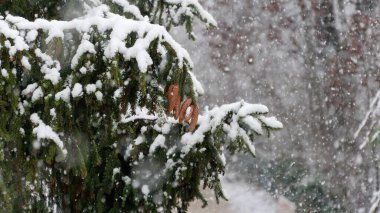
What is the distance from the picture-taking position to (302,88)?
603 inches

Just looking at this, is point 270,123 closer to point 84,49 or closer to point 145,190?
point 145,190

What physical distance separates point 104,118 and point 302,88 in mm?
12519

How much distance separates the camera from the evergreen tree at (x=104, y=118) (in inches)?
113

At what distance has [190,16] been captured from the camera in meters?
3.89

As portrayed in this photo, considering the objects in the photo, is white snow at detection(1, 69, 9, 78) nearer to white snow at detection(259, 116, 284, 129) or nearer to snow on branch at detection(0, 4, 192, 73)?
snow on branch at detection(0, 4, 192, 73)

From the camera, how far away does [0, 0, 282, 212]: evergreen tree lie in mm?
2861

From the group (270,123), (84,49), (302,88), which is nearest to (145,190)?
(270,123)

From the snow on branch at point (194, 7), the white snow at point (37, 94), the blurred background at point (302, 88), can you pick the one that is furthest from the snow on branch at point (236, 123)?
the blurred background at point (302, 88)

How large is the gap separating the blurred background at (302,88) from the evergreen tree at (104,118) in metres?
8.58

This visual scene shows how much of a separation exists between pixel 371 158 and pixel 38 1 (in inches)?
392

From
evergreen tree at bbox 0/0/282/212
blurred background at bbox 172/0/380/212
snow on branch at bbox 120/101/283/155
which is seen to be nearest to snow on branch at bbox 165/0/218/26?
evergreen tree at bbox 0/0/282/212

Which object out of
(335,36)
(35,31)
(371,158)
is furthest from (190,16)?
(335,36)

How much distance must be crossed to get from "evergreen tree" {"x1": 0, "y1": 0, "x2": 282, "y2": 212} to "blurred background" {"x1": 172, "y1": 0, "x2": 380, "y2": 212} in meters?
8.58

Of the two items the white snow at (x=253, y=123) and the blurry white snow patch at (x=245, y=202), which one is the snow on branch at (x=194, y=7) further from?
the blurry white snow patch at (x=245, y=202)
